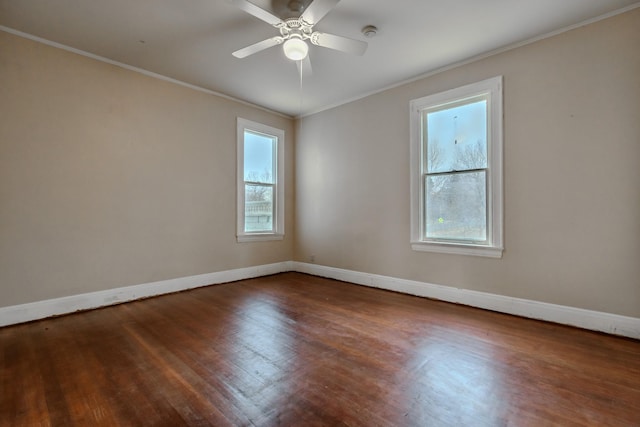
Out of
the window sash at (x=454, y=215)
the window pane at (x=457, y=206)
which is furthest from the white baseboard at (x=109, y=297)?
the window pane at (x=457, y=206)

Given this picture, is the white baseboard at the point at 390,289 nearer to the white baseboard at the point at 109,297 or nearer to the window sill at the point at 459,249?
the white baseboard at the point at 109,297

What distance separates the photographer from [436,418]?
5.08 ft

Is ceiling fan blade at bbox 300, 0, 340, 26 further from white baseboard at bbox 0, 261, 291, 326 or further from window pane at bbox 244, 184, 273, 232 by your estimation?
white baseboard at bbox 0, 261, 291, 326

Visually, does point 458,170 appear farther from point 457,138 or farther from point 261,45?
point 261,45

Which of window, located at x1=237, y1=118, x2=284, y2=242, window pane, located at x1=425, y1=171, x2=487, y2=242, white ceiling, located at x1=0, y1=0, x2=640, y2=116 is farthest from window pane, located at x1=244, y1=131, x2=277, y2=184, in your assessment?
window pane, located at x1=425, y1=171, x2=487, y2=242

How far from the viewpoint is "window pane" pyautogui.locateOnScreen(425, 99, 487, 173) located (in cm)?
341

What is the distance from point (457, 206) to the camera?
3.58m

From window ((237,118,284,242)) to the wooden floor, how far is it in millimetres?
1960

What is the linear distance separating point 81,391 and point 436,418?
6.91 ft

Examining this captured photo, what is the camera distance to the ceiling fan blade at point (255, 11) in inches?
79.9

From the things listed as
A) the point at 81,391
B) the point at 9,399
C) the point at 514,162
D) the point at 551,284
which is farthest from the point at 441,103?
the point at 9,399

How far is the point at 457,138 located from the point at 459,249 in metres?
1.37

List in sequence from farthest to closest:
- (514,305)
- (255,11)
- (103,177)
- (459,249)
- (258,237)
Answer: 1. (258,237)
2. (459,249)
3. (103,177)
4. (514,305)
5. (255,11)

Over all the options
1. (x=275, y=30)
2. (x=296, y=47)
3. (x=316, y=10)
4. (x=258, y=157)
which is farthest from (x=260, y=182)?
(x=316, y=10)
